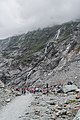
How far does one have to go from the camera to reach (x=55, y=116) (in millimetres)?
29891

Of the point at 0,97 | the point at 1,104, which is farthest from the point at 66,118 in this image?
the point at 0,97

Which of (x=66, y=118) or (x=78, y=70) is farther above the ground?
(x=78, y=70)

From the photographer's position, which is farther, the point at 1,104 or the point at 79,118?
the point at 1,104

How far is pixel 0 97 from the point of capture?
5544cm

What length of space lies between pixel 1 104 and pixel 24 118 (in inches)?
752

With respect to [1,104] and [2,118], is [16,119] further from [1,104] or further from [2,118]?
[1,104]

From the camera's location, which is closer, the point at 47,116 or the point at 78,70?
the point at 47,116

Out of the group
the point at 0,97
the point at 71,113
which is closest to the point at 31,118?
the point at 71,113

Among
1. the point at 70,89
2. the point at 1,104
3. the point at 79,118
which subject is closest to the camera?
the point at 79,118

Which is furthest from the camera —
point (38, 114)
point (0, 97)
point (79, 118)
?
point (0, 97)

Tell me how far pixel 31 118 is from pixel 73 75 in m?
102

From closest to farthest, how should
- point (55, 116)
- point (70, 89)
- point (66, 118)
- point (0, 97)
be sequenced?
point (66, 118) → point (55, 116) → point (0, 97) → point (70, 89)

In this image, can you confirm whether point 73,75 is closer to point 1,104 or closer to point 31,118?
point 1,104

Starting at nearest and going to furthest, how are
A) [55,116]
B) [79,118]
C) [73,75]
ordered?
1. [79,118]
2. [55,116]
3. [73,75]
